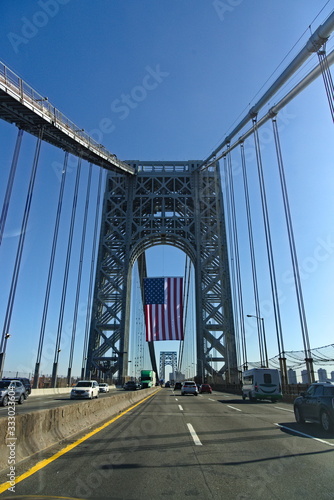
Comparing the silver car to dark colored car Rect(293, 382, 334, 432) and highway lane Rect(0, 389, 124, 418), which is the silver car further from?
dark colored car Rect(293, 382, 334, 432)

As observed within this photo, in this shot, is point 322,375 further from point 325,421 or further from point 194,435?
point 194,435

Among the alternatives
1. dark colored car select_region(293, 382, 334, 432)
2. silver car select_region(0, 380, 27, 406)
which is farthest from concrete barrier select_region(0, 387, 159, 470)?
silver car select_region(0, 380, 27, 406)

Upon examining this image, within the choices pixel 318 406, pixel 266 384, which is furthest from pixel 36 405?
pixel 318 406

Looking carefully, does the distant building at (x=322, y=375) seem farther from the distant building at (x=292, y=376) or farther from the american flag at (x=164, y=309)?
the american flag at (x=164, y=309)

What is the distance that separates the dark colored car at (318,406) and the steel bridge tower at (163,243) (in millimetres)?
37749

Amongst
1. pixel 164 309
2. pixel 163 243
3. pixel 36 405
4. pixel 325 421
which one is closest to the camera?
pixel 325 421

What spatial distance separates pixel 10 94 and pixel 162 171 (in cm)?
3984

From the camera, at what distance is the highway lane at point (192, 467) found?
15.7 ft

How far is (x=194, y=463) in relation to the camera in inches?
248

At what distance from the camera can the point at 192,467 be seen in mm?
6027

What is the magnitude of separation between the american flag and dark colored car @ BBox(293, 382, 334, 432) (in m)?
38.6

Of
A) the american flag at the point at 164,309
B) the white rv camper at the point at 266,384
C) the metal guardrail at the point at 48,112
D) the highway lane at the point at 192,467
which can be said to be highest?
the metal guardrail at the point at 48,112

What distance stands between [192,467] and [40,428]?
334 cm

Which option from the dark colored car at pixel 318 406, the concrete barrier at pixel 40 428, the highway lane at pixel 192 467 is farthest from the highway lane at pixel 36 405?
the dark colored car at pixel 318 406
